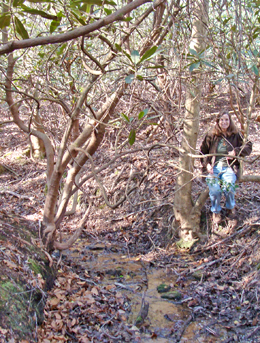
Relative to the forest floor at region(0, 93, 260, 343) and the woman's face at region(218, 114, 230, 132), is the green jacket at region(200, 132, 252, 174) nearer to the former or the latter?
the woman's face at region(218, 114, 230, 132)

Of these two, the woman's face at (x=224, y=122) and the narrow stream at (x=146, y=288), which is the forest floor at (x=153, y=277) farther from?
the woman's face at (x=224, y=122)

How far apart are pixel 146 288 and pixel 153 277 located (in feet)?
1.08

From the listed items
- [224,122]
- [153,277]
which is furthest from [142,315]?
[224,122]

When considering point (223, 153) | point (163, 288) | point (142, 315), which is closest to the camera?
point (142, 315)

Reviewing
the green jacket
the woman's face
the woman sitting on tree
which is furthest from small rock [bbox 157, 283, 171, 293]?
the woman's face

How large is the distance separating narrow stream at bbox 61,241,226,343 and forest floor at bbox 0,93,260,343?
0.04ft

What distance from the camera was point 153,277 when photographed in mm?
4605

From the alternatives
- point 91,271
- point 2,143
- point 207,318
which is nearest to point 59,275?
point 91,271

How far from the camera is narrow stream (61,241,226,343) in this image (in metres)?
3.35

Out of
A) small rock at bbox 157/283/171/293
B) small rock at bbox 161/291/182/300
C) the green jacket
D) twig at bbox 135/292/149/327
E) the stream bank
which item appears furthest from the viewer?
the green jacket

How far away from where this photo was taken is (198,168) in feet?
20.9

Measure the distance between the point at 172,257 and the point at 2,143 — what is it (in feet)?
27.5

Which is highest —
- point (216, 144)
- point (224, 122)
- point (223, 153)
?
point (224, 122)

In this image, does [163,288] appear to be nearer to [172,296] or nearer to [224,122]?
[172,296]
